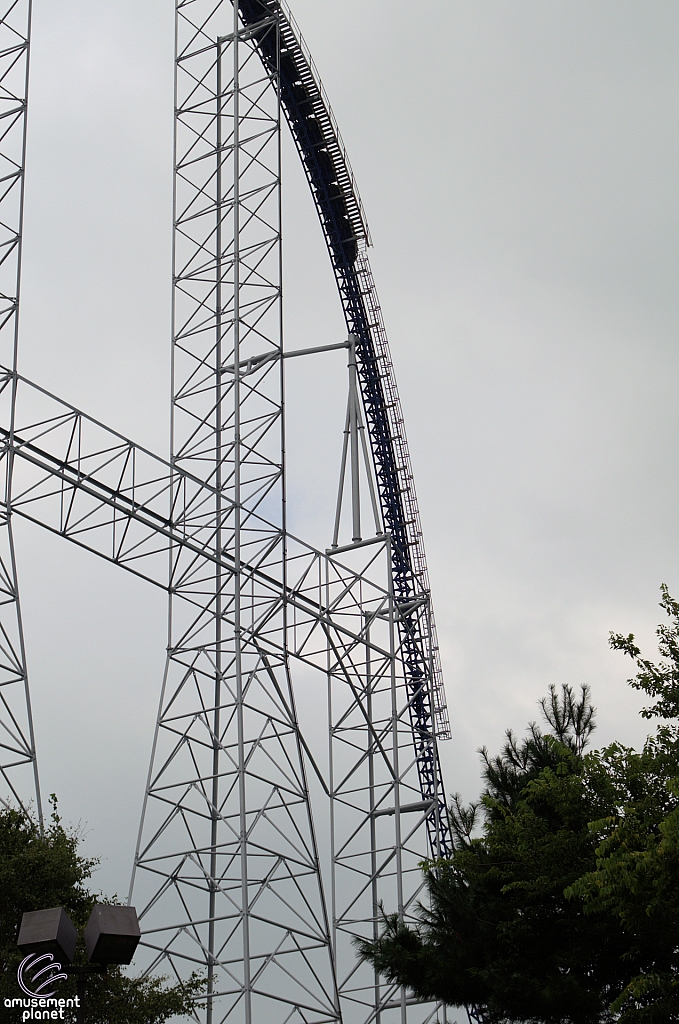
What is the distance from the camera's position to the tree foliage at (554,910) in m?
11.0

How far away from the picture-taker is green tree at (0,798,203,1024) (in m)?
12.6

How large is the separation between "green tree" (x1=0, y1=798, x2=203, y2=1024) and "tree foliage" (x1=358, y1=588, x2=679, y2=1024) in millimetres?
2506

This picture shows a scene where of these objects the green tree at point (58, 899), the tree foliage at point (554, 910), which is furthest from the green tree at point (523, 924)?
the green tree at point (58, 899)

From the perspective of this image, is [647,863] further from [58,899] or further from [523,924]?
[58,899]

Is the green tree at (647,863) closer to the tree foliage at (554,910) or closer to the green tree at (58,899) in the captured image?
the tree foliage at (554,910)

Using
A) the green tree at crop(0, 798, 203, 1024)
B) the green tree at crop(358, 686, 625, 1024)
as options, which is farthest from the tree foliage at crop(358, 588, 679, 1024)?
the green tree at crop(0, 798, 203, 1024)

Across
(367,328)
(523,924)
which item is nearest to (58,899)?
(523,924)

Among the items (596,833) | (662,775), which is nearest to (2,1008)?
(596,833)

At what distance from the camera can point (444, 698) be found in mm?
29156

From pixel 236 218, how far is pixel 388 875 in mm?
11611

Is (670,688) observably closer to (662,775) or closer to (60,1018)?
(662,775)

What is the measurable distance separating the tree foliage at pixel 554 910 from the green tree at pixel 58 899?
2.51 m

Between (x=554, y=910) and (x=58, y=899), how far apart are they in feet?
16.8

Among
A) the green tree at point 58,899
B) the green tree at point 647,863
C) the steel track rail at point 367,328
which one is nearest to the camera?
the green tree at point 647,863
